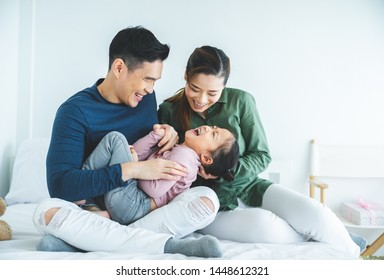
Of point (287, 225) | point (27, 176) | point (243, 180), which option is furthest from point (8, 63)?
point (287, 225)

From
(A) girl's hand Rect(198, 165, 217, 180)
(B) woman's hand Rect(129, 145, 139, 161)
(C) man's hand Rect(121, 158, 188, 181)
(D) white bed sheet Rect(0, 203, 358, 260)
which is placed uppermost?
(B) woman's hand Rect(129, 145, 139, 161)

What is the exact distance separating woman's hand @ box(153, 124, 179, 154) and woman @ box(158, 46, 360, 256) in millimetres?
82

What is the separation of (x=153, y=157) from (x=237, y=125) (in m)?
0.29

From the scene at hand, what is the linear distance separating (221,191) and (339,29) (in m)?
0.61

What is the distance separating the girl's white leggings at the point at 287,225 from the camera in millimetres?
1162

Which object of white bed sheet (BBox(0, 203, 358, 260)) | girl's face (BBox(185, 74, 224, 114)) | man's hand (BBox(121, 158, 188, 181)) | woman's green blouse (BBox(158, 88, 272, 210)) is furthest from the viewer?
woman's green blouse (BBox(158, 88, 272, 210))

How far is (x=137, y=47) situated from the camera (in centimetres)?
113

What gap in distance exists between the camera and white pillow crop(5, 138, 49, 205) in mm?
1301

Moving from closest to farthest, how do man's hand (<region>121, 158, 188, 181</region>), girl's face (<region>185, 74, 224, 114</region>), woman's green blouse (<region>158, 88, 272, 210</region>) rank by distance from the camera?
man's hand (<region>121, 158, 188, 181</region>) < girl's face (<region>185, 74, 224, 114</region>) < woman's green blouse (<region>158, 88, 272, 210</region>)

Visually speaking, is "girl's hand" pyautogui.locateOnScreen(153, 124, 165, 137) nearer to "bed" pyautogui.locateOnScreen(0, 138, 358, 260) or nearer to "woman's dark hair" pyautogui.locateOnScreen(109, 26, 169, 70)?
"woman's dark hair" pyautogui.locateOnScreen(109, 26, 169, 70)

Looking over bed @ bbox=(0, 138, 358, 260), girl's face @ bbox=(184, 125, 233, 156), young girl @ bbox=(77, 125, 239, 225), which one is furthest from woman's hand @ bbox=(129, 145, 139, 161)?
bed @ bbox=(0, 138, 358, 260)

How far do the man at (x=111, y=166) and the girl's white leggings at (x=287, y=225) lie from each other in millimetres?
120

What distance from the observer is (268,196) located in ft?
4.25

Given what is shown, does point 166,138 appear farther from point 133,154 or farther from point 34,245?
point 34,245
